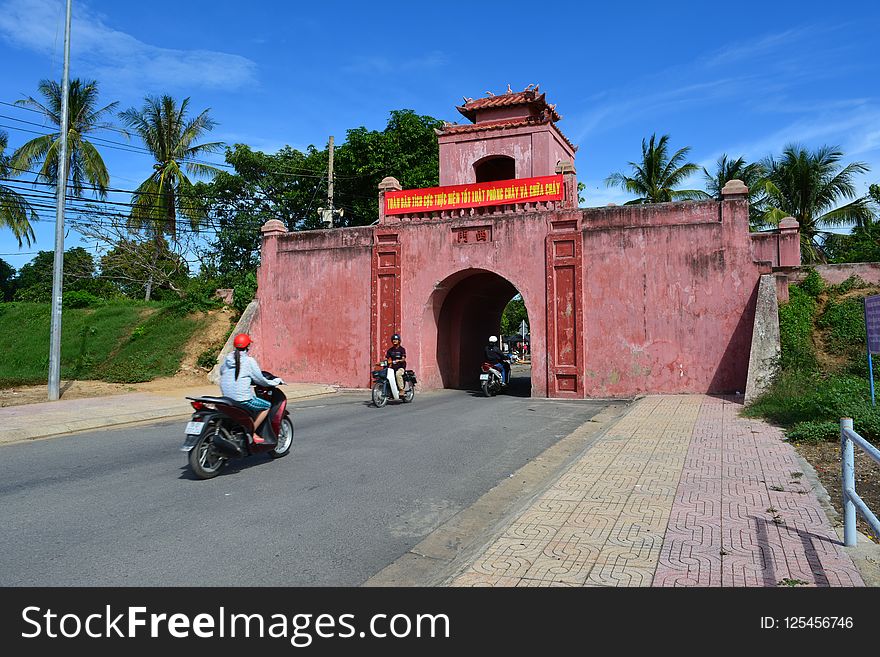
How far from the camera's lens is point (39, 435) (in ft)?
30.8

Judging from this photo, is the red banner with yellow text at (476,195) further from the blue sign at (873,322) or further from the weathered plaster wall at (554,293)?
the blue sign at (873,322)

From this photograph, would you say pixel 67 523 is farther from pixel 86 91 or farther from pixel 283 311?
pixel 86 91

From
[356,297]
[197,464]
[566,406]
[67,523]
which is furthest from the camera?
[356,297]

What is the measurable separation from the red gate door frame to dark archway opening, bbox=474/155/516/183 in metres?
→ 4.85

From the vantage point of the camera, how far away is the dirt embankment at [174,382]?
14.3 metres

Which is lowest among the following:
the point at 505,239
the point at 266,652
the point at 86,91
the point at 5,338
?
the point at 266,652

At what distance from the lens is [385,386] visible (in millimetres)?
13391

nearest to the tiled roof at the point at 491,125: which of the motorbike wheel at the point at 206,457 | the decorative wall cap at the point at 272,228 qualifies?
the decorative wall cap at the point at 272,228

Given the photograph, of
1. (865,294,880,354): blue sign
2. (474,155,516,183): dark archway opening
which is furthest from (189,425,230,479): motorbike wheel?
(474,155,516,183): dark archway opening

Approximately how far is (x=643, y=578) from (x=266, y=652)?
7.04ft

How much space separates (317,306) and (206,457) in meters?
12.3

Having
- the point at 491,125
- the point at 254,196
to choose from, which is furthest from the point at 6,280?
the point at 491,125

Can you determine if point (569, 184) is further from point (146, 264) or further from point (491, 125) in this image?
point (146, 264)

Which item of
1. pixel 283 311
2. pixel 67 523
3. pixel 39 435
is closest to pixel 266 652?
pixel 67 523
